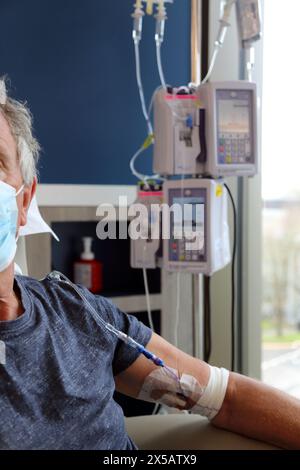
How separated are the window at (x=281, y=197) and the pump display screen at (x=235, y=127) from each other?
1.45 feet

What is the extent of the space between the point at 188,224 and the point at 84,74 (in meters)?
0.75

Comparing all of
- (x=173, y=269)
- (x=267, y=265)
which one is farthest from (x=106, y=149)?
(x=267, y=265)

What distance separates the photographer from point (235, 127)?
71.5 inches

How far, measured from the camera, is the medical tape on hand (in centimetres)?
115

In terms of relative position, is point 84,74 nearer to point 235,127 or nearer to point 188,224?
point 235,127

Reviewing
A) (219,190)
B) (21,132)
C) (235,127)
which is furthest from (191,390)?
(235,127)

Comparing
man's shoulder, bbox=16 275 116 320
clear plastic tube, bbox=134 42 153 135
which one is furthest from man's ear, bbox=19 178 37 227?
clear plastic tube, bbox=134 42 153 135

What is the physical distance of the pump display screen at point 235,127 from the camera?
180cm

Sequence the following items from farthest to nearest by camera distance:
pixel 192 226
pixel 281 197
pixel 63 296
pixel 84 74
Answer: pixel 281 197 < pixel 84 74 < pixel 192 226 < pixel 63 296

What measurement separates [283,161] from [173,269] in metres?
0.79

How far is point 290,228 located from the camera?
8.11 ft

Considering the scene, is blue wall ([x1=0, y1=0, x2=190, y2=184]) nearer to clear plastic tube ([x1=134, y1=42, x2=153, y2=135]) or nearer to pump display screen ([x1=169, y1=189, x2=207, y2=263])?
clear plastic tube ([x1=134, y1=42, x2=153, y2=135])

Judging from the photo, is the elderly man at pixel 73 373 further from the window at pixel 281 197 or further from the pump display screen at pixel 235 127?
the window at pixel 281 197

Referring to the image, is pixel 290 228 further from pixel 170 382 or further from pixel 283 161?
pixel 170 382
